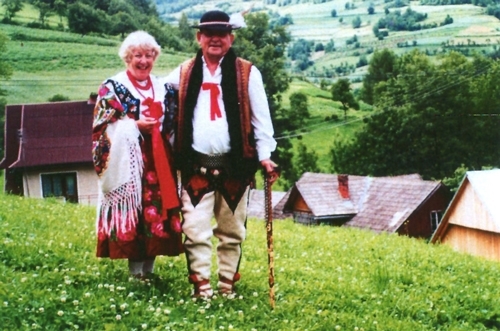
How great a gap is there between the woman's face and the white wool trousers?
971 mm

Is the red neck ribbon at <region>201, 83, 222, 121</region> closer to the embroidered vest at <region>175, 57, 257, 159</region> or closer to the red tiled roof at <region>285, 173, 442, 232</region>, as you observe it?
the embroidered vest at <region>175, 57, 257, 159</region>

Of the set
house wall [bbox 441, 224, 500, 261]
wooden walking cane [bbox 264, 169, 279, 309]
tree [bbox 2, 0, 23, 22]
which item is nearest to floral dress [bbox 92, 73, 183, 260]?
wooden walking cane [bbox 264, 169, 279, 309]

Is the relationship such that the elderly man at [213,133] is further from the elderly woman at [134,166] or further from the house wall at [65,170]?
the house wall at [65,170]

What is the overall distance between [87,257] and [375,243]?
567cm

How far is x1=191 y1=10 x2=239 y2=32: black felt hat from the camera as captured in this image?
17.4 ft

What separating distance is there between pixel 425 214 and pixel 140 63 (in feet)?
91.2

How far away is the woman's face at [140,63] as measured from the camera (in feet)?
17.6

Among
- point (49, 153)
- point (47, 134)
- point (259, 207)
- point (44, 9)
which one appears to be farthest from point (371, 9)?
point (49, 153)

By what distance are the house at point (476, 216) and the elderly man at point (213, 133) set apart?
15.6m

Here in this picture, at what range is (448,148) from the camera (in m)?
49.0

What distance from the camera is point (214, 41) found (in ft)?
17.7

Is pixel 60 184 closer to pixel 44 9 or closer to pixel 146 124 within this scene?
pixel 44 9

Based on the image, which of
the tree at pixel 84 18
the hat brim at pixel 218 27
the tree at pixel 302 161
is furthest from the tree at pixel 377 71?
the hat brim at pixel 218 27

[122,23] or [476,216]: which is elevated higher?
[122,23]
